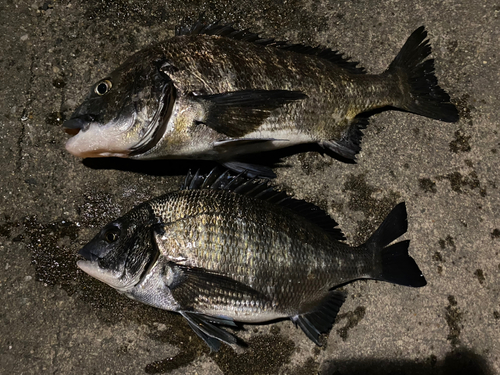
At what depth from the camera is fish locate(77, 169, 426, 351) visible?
6.38ft

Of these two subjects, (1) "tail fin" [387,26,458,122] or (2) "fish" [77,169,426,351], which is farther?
(1) "tail fin" [387,26,458,122]

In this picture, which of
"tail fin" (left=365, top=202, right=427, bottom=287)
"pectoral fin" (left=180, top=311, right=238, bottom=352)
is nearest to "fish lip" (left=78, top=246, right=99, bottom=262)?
"pectoral fin" (left=180, top=311, right=238, bottom=352)

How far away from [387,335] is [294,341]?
690mm

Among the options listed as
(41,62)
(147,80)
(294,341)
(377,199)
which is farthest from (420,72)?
(41,62)

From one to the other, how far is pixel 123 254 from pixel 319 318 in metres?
1.31

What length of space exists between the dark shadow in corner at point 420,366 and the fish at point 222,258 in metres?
0.47

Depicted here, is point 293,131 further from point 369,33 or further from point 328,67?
point 369,33

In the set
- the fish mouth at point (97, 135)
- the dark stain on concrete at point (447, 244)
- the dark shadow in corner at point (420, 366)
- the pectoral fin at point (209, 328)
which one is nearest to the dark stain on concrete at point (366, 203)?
the dark stain on concrete at point (447, 244)

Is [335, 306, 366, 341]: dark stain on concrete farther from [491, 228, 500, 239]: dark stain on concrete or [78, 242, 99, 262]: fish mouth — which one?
[78, 242, 99, 262]: fish mouth

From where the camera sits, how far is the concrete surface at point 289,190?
2371mm

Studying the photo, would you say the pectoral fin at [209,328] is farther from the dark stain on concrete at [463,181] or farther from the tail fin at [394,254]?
the dark stain on concrete at [463,181]

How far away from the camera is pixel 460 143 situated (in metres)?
2.67

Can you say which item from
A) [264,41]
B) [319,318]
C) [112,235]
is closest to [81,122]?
[112,235]

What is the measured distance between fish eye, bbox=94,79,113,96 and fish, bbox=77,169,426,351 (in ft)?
2.31
